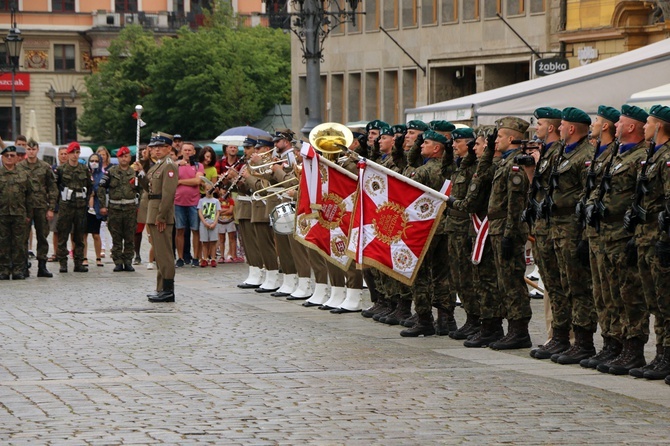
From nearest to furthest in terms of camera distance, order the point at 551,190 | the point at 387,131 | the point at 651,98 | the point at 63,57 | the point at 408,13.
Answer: the point at 551,190, the point at 651,98, the point at 387,131, the point at 408,13, the point at 63,57

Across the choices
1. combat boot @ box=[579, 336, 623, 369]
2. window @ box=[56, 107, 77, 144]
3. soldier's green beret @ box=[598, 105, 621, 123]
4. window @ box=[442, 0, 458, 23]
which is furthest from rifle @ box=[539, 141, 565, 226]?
window @ box=[56, 107, 77, 144]

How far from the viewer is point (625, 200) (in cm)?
1223

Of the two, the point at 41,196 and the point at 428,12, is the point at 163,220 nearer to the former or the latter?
the point at 41,196

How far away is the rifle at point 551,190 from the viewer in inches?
516

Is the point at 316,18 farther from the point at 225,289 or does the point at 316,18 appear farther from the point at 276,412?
the point at 276,412

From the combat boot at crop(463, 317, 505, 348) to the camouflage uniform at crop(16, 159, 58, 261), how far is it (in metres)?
11.1

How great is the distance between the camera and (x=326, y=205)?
1777cm

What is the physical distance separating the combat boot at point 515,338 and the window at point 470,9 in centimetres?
3491

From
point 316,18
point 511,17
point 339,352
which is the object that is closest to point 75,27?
point 511,17

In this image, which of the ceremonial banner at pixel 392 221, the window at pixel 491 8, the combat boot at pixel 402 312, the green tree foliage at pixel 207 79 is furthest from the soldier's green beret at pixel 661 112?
the green tree foliage at pixel 207 79

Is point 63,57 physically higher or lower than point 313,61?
higher

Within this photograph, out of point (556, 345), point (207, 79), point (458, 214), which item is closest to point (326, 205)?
point (458, 214)

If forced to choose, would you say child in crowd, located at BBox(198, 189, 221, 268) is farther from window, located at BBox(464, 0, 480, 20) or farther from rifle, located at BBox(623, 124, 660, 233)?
window, located at BBox(464, 0, 480, 20)

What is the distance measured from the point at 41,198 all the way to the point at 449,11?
27.9m
